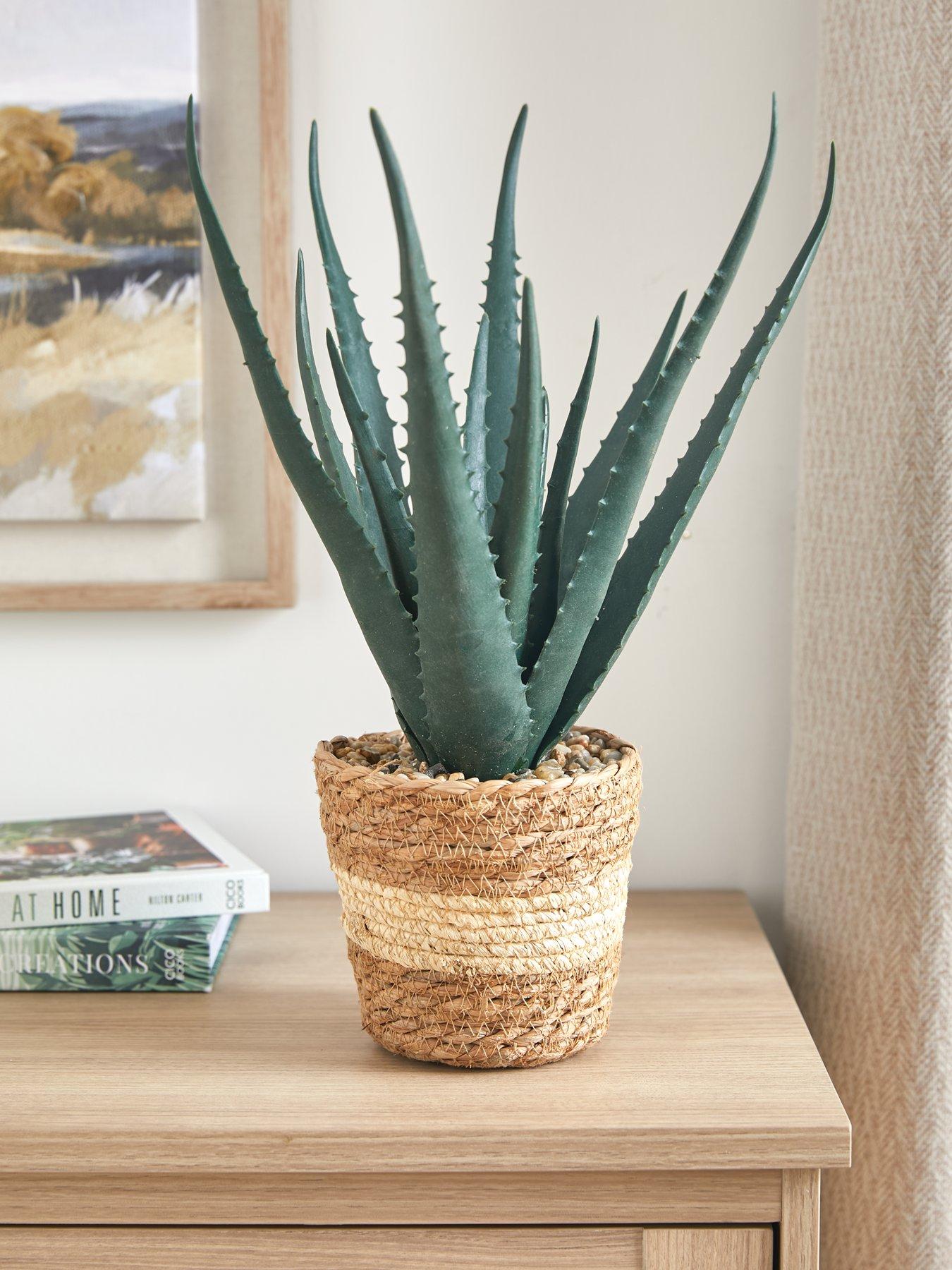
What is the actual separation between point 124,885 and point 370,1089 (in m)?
0.24

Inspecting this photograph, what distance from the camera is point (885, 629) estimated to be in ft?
2.43

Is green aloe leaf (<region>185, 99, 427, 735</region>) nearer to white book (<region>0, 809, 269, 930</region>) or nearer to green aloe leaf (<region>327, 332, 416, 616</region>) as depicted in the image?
green aloe leaf (<region>327, 332, 416, 616</region>)

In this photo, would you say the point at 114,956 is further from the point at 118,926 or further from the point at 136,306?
the point at 136,306

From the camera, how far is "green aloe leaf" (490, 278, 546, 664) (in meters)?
0.52

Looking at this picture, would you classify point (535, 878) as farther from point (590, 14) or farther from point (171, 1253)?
point (590, 14)

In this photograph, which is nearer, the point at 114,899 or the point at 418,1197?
the point at 418,1197

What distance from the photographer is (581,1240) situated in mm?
565

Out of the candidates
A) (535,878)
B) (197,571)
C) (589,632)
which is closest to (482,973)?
(535,878)

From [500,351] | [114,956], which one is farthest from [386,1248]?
[500,351]

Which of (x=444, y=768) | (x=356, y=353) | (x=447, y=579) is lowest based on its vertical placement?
(x=444, y=768)

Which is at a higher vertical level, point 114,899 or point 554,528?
point 554,528

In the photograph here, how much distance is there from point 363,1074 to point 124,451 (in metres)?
0.52

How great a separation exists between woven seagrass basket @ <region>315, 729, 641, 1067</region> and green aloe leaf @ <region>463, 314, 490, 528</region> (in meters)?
0.16

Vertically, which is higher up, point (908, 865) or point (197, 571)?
point (197, 571)
